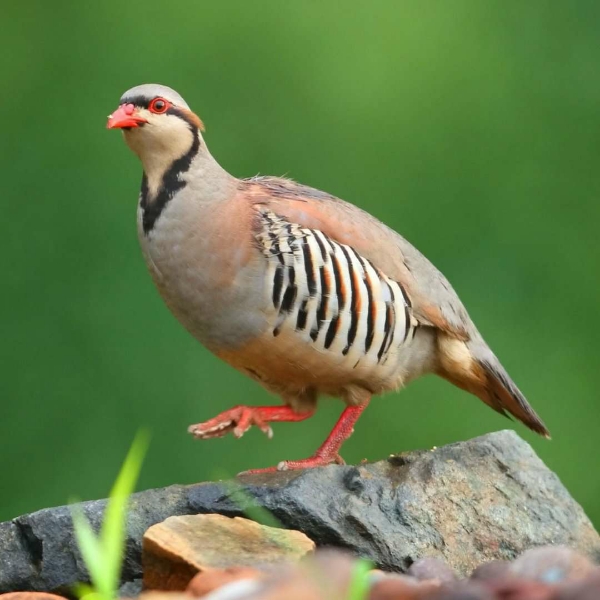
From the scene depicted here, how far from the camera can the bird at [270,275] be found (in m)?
3.58

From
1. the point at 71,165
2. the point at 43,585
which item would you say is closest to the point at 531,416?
the point at 43,585

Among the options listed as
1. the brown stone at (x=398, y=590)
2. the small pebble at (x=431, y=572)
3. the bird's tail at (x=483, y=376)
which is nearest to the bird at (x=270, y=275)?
the bird's tail at (x=483, y=376)

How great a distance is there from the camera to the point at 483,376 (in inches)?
163

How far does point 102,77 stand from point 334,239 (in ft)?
10.1

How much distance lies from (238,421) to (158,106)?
105 centimetres

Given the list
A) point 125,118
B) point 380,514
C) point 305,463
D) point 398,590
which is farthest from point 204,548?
point 125,118

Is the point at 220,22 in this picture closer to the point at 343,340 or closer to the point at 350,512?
the point at 343,340

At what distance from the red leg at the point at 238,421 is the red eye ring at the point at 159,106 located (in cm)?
100

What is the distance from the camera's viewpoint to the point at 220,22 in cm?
655

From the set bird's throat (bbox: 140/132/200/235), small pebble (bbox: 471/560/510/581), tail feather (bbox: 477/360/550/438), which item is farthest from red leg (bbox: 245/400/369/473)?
small pebble (bbox: 471/560/510/581)

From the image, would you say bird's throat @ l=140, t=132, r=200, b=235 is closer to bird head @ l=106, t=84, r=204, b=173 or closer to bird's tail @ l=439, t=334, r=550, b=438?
bird head @ l=106, t=84, r=204, b=173

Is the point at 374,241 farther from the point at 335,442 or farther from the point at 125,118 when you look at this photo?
the point at 125,118

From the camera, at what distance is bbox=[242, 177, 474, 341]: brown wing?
3729mm

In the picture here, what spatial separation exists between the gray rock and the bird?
16.4 inches
